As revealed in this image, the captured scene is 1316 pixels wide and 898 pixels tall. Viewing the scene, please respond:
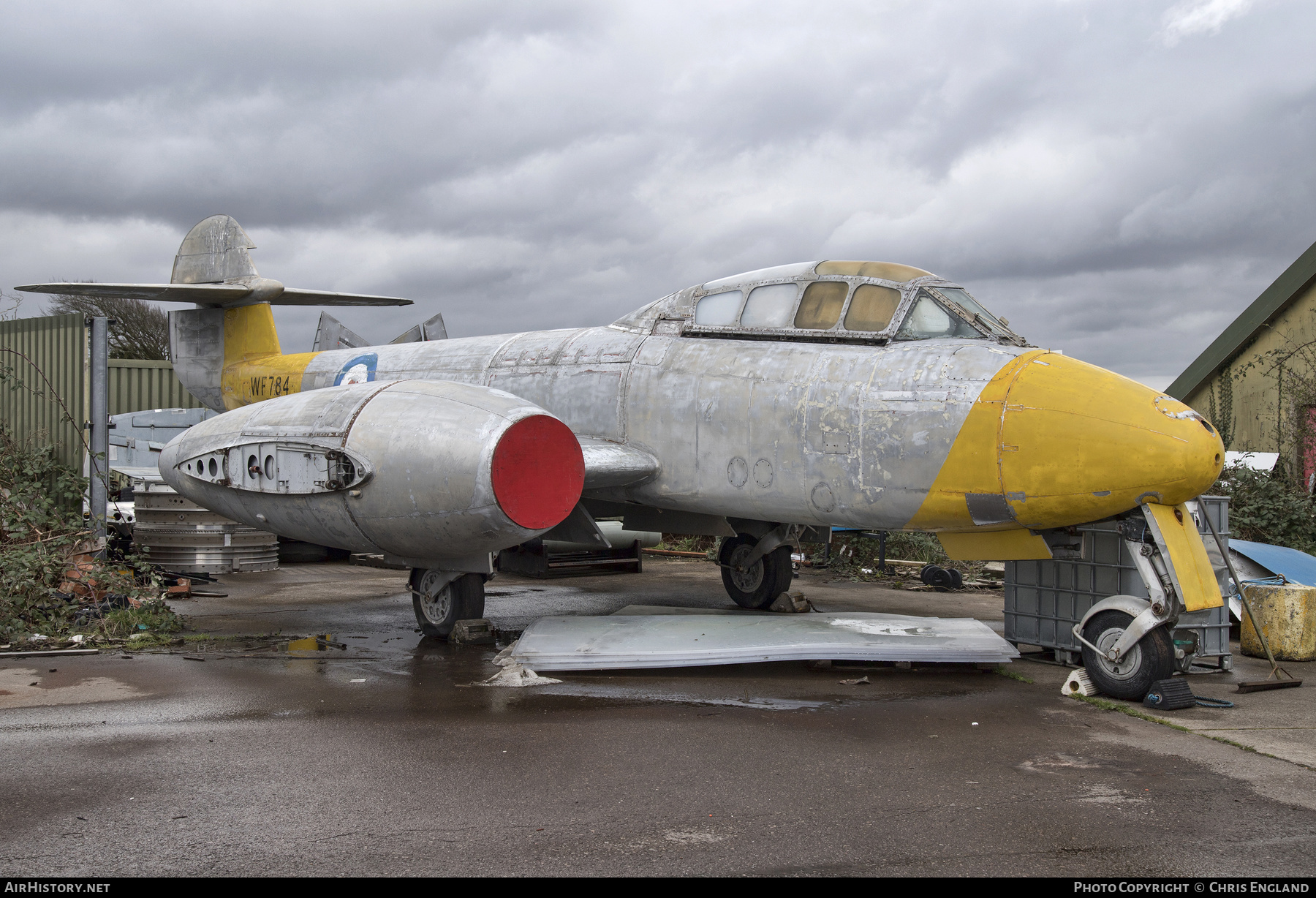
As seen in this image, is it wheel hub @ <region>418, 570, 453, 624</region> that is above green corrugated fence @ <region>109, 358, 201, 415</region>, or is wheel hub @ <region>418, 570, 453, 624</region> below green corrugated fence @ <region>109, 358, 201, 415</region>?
below

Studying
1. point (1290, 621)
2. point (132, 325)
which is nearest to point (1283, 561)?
point (1290, 621)

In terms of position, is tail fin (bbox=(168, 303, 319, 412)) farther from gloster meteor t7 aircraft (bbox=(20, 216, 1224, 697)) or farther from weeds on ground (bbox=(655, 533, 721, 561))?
weeds on ground (bbox=(655, 533, 721, 561))

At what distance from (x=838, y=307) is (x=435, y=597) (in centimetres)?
440

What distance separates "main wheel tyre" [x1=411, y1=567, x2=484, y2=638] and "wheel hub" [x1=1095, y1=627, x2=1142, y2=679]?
5103 millimetres

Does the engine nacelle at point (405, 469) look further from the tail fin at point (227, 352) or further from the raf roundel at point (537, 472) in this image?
the tail fin at point (227, 352)

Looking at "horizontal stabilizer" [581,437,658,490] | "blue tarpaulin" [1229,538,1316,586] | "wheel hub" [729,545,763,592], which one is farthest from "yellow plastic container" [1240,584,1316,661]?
"horizontal stabilizer" [581,437,658,490]

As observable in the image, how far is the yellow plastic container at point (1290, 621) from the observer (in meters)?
8.38

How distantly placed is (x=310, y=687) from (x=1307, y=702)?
6.88 metres

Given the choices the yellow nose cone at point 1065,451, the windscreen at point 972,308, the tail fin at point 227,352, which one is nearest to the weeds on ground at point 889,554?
the windscreen at point 972,308

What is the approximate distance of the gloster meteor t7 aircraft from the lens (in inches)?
256

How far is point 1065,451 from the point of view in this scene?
6.52 meters
